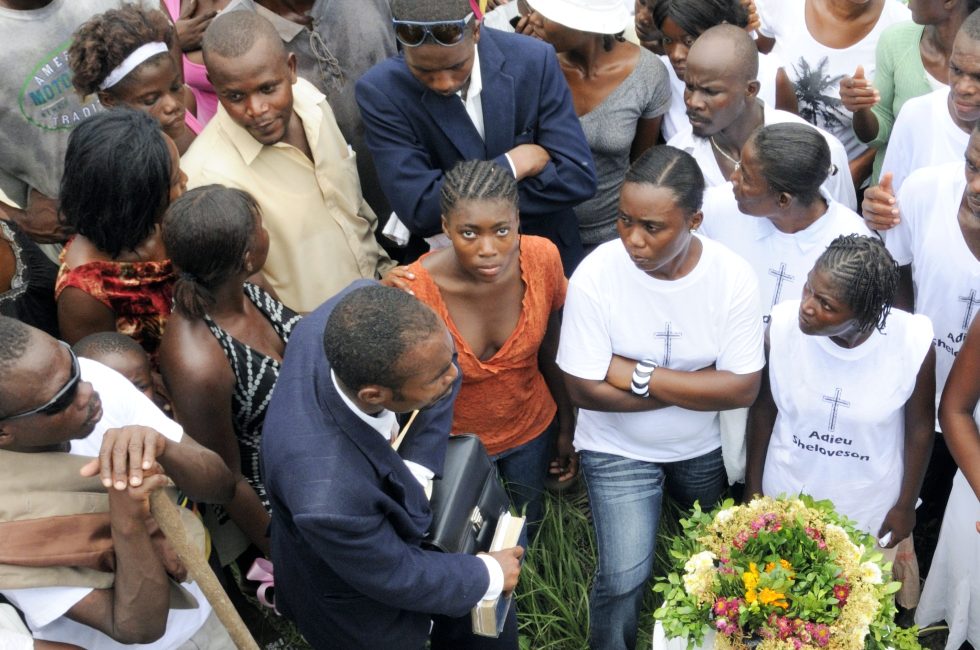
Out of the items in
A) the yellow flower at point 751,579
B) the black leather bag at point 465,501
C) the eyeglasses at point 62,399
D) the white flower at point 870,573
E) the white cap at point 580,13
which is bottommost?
the black leather bag at point 465,501

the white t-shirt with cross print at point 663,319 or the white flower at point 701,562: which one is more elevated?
the white t-shirt with cross print at point 663,319

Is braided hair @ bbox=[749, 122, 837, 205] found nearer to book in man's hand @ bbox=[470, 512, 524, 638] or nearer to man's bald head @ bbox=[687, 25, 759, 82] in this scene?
man's bald head @ bbox=[687, 25, 759, 82]

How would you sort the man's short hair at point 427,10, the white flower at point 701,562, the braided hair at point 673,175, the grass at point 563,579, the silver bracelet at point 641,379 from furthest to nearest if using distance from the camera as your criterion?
1. the grass at point 563,579
2. the man's short hair at point 427,10
3. the silver bracelet at point 641,379
4. the braided hair at point 673,175
5. the white flower at point 701,562

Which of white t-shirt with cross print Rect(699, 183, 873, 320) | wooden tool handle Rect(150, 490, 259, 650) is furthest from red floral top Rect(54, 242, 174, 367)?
white t-shirt with cross print Rect(699, 183, 873, 320)

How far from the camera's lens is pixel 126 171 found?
331cm

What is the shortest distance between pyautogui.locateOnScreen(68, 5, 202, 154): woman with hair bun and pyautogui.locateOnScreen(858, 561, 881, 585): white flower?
3.09 m

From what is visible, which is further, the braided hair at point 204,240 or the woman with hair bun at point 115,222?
the woman with hair bun at point 115,222

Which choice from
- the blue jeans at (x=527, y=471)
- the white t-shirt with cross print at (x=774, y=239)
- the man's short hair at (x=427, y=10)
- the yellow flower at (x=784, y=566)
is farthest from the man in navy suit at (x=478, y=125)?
the yellow flower at (x=784, y=566)

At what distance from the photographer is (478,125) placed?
12.8ft

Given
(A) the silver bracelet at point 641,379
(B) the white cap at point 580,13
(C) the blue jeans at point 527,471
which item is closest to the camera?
(A) the silver bracelet at point 641,379

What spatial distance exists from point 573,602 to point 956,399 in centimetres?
175

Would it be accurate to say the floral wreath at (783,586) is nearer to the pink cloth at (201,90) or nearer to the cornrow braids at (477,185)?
the cornrow braids at (477,185)

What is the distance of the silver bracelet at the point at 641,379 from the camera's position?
339 centimetres

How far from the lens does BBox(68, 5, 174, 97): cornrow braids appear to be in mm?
3783
